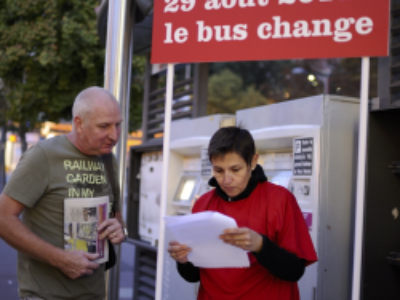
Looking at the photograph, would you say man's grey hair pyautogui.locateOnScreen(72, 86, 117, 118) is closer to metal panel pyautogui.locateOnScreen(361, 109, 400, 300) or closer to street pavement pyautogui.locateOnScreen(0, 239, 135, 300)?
metal panel pyautogui.locateOnScreen(361, 109, 400, 300)

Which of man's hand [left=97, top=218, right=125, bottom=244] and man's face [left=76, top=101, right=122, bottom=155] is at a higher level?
man's face [left=76, top=101, right=122, bottom=155]

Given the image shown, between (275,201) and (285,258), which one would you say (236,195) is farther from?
(285,258)

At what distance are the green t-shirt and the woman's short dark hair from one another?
0.73 metres

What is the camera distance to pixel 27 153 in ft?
7.94

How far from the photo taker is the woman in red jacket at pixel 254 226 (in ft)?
6.79

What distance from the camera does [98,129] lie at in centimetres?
253

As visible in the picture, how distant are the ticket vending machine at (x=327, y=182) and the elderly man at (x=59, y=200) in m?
1.26

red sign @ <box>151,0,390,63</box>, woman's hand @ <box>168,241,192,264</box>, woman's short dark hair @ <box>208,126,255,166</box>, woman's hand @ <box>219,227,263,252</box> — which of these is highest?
red sign @ <box>151,0,390,63</box>

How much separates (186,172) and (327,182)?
83.9 inches

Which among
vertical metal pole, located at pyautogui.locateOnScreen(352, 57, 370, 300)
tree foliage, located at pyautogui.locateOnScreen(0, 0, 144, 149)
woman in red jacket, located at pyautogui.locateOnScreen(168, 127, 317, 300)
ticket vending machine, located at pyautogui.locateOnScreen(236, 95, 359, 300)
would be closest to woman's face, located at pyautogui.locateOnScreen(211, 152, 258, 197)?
woman in red jacket, located at pyautogui.locateOnScreen(168, 127, 317, 300)

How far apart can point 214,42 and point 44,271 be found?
1432mm

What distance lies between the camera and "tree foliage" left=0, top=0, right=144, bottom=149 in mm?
11523

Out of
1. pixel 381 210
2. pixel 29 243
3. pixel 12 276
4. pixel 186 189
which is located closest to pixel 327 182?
pixel 381 210

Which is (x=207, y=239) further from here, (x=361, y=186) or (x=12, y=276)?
(x=12, y=276)
